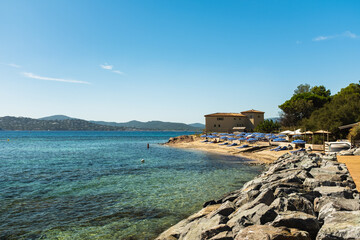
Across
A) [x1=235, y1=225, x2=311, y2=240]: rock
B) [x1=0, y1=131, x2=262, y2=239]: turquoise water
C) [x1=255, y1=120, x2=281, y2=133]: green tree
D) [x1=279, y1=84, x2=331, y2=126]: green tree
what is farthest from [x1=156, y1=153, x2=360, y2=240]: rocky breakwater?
[x1=279, y1=84, x2=331, y2=126]: green tree

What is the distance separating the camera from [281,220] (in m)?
6.16

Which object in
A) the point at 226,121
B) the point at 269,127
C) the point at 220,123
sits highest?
the point at 226,121

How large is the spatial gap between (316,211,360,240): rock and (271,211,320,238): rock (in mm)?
314

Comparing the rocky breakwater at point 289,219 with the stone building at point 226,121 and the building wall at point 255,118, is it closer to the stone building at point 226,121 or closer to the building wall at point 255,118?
the stone building at point 226,121

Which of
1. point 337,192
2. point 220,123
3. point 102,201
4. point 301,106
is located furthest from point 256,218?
point 220,123

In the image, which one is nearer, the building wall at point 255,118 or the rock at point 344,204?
the rock at point 344,204

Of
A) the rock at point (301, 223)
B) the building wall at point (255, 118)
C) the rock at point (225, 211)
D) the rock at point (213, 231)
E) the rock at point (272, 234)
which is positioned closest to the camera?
the rock at point (272, 234)

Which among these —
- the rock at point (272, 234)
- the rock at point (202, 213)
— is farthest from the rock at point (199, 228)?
the rock at point (202, 213)

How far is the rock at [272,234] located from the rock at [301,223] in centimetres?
29

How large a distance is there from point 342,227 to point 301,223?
101 centimetres

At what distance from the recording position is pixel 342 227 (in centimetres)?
518

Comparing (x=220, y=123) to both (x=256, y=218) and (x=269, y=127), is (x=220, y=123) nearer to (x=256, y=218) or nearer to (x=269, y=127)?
(x=269, y=127)

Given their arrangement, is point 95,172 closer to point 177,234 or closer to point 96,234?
point 96,234

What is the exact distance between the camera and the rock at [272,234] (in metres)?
5.34
